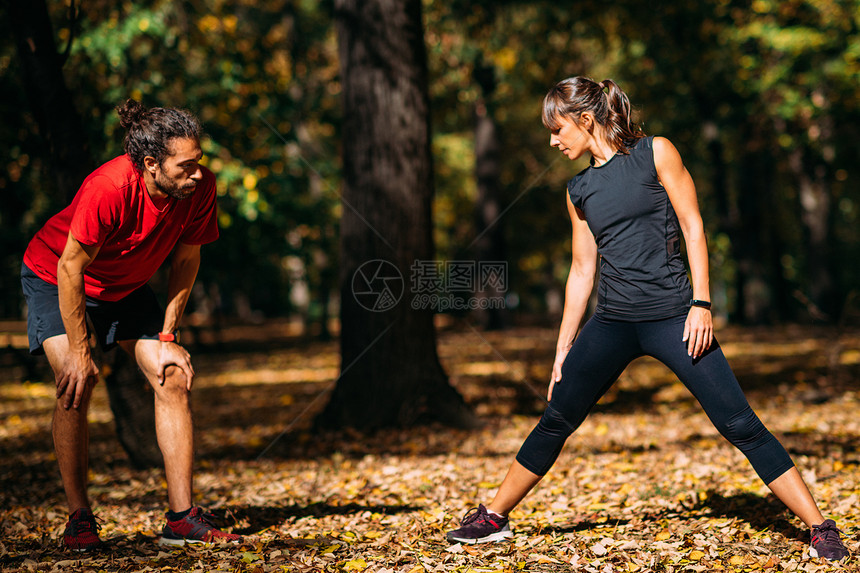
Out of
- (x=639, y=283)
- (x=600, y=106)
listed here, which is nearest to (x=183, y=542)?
(x=639, y=283)

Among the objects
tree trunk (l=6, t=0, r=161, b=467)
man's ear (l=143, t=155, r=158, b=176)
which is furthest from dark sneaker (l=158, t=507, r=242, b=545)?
tree trunk (l=6, t=0, r=161, b=467)

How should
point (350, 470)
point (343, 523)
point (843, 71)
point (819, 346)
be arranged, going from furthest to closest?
point (819, 346) → point (843, 71) → point (350, 470) → point (343, 523)

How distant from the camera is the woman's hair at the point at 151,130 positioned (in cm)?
274

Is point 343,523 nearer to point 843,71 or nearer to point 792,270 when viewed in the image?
point 843,71

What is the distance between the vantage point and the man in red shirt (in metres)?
2.71

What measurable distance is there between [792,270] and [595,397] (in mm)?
36164

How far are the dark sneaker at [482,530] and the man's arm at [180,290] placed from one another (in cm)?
133

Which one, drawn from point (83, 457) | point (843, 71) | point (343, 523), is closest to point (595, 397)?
point (343, 523)

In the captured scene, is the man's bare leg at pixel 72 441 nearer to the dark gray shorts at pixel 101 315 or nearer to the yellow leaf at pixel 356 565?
the dark gray shorts at pixel 101 315

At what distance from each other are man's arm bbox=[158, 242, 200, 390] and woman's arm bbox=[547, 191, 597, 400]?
1.57m

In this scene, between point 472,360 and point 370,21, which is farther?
point 472,360

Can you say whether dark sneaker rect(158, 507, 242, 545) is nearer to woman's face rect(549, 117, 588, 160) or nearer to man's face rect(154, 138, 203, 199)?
man's face rect(154, 138, 203, 199)

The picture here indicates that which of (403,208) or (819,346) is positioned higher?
(403,208)

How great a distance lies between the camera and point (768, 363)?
10109mm
